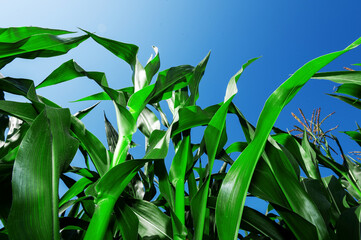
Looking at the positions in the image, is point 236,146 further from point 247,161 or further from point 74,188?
point 74,188

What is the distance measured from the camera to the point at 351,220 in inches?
17.3

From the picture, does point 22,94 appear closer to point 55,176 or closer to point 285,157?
point 55,176

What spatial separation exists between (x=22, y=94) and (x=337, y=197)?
2.28ft

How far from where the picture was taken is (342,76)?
1.95 ft

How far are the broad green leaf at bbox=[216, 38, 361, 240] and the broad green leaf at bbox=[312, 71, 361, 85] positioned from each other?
182mm

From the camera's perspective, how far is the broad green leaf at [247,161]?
16.5 inches

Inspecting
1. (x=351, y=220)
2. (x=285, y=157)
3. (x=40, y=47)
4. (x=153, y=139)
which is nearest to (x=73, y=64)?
(x=40, y=47)

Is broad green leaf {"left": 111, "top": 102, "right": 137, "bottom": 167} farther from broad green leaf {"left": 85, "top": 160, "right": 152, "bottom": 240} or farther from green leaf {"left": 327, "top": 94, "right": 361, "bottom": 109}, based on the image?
green leaf {"left": 327, "top": 94, "right": 361, "bottom": 109}

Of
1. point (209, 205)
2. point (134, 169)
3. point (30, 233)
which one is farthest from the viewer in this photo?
point (209, 205)

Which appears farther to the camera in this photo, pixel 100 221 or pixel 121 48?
pixel 121 48

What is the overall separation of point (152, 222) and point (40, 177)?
0.23 metres

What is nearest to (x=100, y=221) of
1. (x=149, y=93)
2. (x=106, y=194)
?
(x=106, y=194)

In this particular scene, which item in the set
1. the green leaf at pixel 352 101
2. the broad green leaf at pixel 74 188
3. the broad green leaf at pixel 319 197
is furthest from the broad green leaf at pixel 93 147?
the green leaf at pixel 352 101

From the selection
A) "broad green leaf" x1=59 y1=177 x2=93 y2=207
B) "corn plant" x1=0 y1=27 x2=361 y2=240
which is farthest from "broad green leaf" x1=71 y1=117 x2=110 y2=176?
"broad green leaf" x1=59 y1=177 x2=93 y2=207
